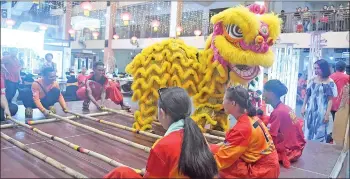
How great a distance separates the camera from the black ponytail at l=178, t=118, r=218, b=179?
1027mm

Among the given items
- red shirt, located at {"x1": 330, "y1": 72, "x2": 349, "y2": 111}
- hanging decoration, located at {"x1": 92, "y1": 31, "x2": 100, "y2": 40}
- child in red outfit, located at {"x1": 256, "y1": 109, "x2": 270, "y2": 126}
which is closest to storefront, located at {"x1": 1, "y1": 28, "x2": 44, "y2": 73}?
child in red outfit, located at {"x1": 256, "y1": 109, "x2": 270, "y2": 126}

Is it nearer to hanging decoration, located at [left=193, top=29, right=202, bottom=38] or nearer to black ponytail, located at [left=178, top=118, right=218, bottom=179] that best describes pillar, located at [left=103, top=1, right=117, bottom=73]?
hanging decoration, located at [left=193, top=29, right=202, bottom=38]

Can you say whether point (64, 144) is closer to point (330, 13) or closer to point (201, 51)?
point (201, 51)

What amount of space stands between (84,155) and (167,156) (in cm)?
83

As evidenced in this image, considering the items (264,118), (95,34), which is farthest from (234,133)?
(95,34)

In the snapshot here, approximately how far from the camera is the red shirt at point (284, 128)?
1745mm

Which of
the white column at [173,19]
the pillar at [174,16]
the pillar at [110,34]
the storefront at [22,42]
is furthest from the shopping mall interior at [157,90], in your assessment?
the white column at [173,19]

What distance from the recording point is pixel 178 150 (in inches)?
40.7

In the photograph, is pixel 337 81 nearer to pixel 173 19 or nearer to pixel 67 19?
pixel 67 19

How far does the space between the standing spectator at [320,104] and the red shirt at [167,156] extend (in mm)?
1828

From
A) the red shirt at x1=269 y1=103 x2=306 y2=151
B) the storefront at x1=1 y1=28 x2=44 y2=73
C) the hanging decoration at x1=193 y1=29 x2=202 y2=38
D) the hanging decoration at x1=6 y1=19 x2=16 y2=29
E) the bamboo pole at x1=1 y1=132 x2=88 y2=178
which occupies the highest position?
the hanging decoration at x1=193 y1=29 x2=202 y2=38

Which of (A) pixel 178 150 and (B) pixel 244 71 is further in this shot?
(B) pixel 244 71

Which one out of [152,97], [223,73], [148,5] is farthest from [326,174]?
[148,5]

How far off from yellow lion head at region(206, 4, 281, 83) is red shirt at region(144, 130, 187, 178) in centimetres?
110
